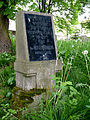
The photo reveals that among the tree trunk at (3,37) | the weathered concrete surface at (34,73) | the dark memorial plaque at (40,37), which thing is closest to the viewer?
the weathered concrete surface at (34,73)

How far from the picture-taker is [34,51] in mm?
2791

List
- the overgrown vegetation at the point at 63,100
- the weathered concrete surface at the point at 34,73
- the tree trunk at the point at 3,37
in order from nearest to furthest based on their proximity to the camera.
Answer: the overgrown vegetation at the point at 63,100
the weathered concrete surface at the point at 34,73
the tree trunk at the point at 3,37

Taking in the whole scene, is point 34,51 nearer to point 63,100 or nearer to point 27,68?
point 27,68

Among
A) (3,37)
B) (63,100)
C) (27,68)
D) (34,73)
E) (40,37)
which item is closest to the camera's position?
(63,100)

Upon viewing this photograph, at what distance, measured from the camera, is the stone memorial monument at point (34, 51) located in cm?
272

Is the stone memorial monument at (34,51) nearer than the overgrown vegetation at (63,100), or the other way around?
the overgrown vegetation at (63,100)

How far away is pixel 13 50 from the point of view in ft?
20.7

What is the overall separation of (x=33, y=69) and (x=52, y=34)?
87 cm

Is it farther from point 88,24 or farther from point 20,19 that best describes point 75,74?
point 88,24

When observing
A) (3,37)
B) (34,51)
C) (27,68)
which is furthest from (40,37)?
(3,37)

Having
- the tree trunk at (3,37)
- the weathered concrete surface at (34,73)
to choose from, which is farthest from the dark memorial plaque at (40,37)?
the tree trunk at (3,37)

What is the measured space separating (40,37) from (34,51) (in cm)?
31

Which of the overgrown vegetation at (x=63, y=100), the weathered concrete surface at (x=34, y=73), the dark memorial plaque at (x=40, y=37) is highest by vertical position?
the dark memorial plaque at (x=40, y=37)

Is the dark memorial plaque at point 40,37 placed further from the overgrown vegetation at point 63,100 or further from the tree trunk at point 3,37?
the tree trunk at point 3,37
